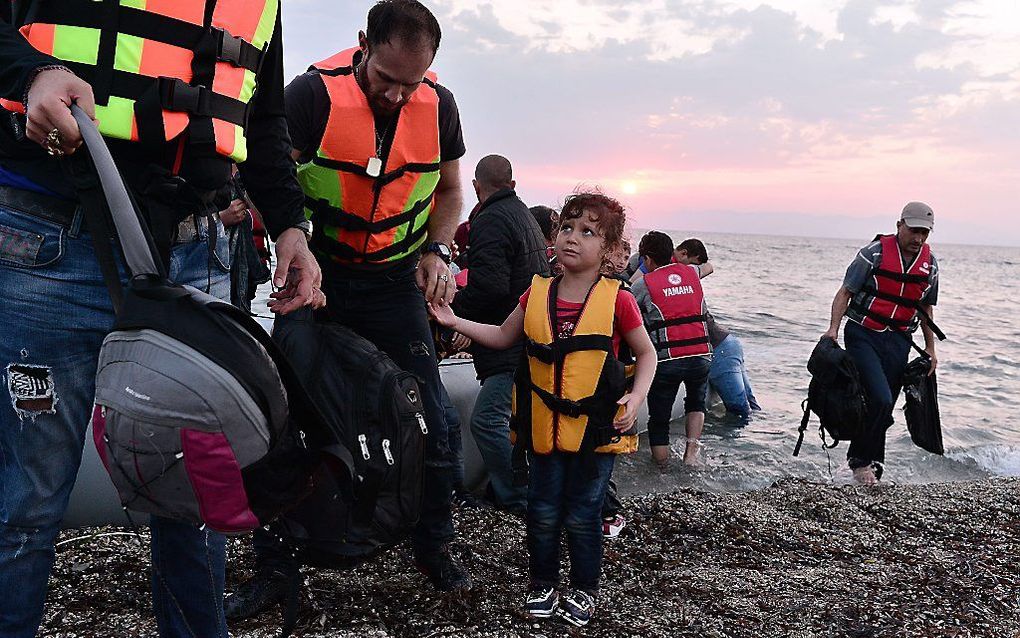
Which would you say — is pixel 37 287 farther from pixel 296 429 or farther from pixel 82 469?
pixel 82 469

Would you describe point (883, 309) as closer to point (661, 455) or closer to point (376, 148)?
point (661, 455)

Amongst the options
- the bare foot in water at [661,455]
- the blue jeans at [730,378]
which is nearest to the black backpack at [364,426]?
the bare foot in water at [661,455]

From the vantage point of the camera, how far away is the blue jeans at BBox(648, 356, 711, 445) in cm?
682

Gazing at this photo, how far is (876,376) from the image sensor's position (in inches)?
253

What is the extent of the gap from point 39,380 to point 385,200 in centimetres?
175

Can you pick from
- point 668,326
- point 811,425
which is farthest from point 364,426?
point 811,425

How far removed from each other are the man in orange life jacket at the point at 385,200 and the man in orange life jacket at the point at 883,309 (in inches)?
168

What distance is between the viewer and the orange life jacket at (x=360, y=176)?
10.7 feet

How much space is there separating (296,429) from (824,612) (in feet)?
9.53

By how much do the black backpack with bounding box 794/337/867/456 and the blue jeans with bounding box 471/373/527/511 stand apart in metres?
3.12

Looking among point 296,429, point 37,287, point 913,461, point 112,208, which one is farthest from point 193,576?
point 913,461

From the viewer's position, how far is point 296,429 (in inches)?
73.5

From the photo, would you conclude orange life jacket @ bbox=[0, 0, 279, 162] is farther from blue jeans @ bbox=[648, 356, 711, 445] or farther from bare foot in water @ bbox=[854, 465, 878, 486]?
bare foot in water @ bbox=[854, 465, 878, 486]

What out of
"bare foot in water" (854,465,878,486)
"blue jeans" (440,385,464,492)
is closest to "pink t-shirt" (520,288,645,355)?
"blue jeans" (440,385,464,492)
